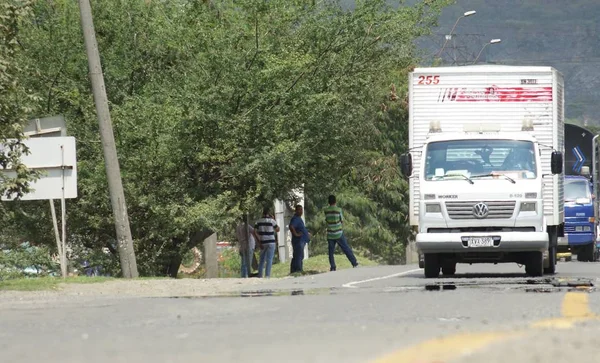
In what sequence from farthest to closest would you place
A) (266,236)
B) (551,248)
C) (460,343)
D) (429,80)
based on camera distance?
(266,236) → (551,248) → (429,80) → (460,343)

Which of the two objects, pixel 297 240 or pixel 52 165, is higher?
pixel 52 165

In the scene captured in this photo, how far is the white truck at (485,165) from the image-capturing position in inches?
863

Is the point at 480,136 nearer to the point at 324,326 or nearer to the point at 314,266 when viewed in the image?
the point at 324,326

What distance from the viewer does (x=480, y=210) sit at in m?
21.9

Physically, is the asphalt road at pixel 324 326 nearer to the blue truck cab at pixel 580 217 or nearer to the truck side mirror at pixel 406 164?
the truck side mirror at pixel 406 164

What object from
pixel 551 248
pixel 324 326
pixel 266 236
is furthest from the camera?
pixel 266 236

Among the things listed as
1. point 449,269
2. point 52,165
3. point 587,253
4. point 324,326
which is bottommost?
point 587,253

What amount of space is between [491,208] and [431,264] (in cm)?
151

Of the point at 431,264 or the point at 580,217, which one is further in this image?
the point at 580,217

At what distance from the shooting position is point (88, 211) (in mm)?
30531

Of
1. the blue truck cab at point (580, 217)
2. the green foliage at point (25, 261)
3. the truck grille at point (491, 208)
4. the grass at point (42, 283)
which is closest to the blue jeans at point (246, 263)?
the green foliage at point (25, 261)

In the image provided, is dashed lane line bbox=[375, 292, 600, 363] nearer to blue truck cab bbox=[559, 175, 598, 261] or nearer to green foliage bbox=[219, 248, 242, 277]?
blue truck cab bbox=[559, 175, 598, 261]

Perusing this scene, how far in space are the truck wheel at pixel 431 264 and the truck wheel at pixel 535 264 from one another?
57.5 inches

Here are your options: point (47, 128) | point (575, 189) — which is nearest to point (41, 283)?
point (47, 128)
